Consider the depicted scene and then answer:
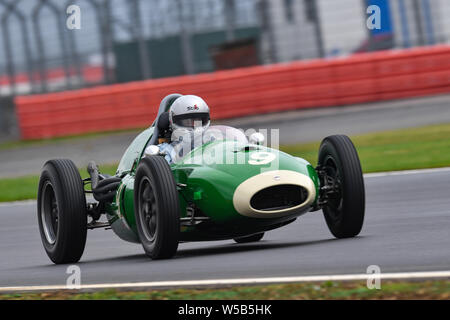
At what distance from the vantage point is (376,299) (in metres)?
5.25

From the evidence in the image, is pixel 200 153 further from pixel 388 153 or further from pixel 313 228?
pixel 388 153

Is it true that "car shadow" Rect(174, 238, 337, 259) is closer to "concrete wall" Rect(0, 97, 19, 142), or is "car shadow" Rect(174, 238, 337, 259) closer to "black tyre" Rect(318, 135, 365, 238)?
"black tyre" Rect(318, 135, 365, 238)

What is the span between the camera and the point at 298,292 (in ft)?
18.7

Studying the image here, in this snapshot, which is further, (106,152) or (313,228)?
(106,152)

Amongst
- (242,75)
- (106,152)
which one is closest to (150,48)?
(242,75)

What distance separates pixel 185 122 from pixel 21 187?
8.66 meters

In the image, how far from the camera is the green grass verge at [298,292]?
5.32m

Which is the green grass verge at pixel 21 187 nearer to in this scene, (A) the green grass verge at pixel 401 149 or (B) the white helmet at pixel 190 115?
(A) the green grass verge at pixel 401 149

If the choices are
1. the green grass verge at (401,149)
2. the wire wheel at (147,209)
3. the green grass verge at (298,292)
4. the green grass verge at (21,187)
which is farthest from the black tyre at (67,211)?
the green grass verge at (21,187)

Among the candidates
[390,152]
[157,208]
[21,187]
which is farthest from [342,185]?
[21,187]

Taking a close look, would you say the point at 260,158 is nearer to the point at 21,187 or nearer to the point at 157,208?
the point at 157,208

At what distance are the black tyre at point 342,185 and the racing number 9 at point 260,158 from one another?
1.70 feet

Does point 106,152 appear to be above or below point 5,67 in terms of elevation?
below

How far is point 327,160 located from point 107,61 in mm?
16300
